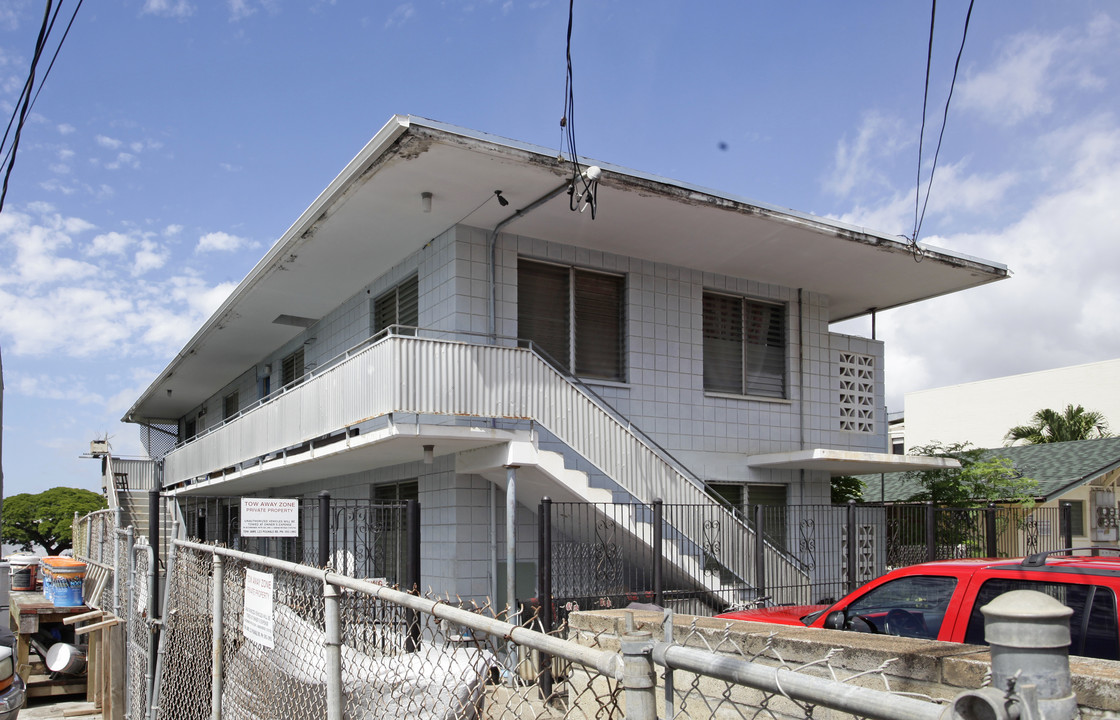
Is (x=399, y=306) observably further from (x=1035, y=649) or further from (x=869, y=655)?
(x=1035, y=649)

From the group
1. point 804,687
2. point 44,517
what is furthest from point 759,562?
point 44,517

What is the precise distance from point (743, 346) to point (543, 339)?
407cm

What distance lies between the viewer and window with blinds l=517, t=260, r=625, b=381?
46.6 ft

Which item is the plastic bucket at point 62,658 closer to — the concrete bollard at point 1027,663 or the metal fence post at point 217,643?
the metal fence post at point 217,643

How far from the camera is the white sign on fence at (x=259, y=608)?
4.62 meters

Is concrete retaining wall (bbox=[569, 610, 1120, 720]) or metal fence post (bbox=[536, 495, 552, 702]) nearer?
concrete retaining wall (bbox=[569, 610, 1120, 720])

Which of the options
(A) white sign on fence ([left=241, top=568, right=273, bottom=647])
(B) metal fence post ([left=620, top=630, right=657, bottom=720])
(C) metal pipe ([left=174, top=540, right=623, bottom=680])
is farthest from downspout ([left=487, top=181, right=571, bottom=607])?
(B) metal fence post ([left=620, top=630, right=657, bottom=720])

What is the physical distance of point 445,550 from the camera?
13492mm

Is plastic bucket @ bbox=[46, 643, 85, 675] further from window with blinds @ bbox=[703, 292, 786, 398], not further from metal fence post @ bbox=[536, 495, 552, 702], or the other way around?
window with blinds @ bbox=[703, 292, 786, 398]

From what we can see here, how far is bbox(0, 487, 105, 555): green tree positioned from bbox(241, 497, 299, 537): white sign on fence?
37.6 metres

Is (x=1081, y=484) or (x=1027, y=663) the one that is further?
(x=1081, y=484)

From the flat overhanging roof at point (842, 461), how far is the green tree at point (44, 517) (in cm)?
3578

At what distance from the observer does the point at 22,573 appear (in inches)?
630

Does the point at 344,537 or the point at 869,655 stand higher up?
the point at 869,655
